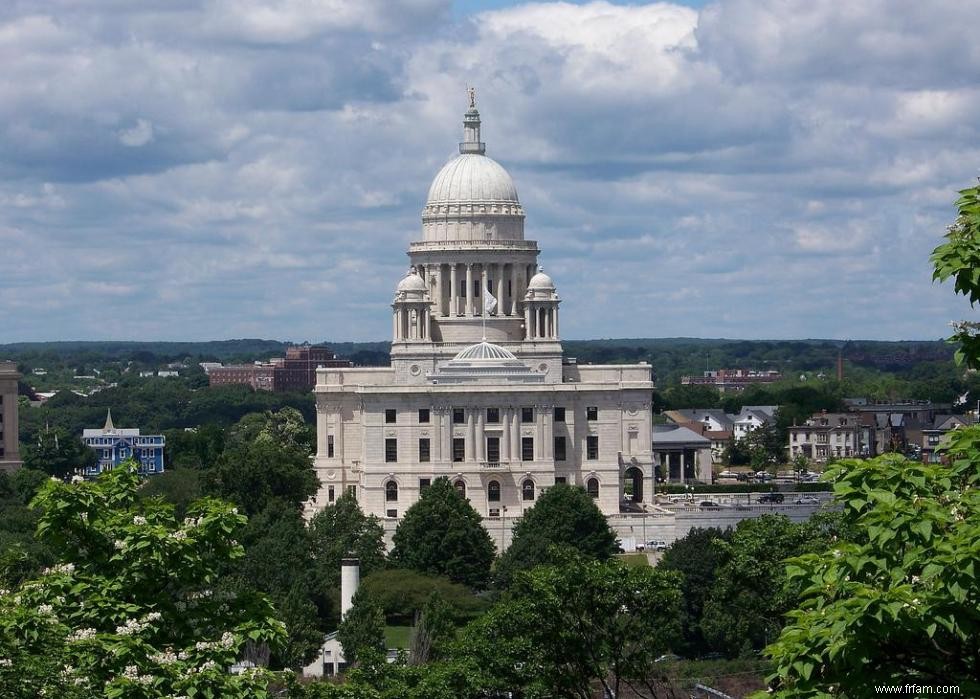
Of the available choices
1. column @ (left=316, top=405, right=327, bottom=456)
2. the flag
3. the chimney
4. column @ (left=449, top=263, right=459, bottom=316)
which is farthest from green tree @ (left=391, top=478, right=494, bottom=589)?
column @ (left=449, top=263, right=459, bottom=316)

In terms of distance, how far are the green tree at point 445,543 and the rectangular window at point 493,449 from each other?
46.5 ft

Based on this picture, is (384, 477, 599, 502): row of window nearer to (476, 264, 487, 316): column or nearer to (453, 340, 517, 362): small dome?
(453, 340, 517, 362): small dome

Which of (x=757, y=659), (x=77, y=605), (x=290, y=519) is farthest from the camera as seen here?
(x=290, y=519)

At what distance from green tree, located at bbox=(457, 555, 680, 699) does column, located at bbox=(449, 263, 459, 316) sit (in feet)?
253

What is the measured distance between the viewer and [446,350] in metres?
126

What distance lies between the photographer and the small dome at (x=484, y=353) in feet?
402

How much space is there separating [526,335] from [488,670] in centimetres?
7536

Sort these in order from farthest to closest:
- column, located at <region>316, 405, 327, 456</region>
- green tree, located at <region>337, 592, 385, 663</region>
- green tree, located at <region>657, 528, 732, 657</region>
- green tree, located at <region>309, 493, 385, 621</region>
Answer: column, located at <region>316, 405, 327, 456</region> < green tree, located at <region>309, 493, 385, 621</region> < green tree, located at <region>657, 528, 732, 657</region> < green tree, located at <region>337, 592, 385, 663</region>

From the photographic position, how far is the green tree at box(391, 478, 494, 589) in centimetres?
10175

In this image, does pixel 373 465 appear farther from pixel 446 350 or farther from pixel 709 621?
pixel 709 621

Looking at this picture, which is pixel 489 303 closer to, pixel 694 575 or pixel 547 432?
pixel 547 432

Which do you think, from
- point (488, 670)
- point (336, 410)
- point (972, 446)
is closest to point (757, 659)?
point (488, 670)

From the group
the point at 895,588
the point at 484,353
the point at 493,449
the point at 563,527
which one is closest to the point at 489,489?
the point at 493,449

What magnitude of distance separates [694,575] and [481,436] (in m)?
32.8
